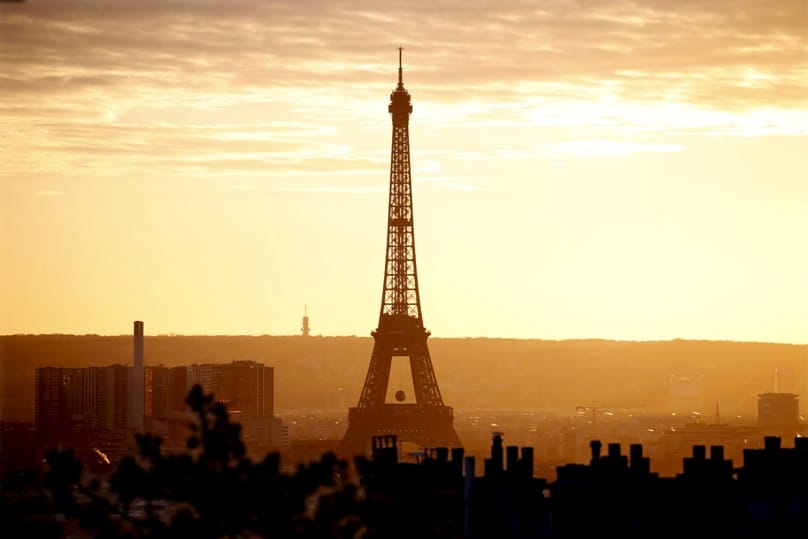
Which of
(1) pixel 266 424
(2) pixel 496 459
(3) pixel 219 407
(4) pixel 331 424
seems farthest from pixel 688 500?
(4) pixel 331 424

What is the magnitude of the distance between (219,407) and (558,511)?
20.5 ft

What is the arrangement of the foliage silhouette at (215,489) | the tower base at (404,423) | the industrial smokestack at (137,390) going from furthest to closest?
the industrial smokestack at (137,390)
the tower base at (404,423)
the foliage silhouette at (215,489)

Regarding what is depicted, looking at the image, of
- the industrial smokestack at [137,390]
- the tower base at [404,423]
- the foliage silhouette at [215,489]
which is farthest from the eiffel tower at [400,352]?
the foliage silhouette at [215,489]

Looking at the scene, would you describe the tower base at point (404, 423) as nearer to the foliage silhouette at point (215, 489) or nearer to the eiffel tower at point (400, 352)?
the eiffel tower at point (400, 352)

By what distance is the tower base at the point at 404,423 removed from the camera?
10162 centimetres

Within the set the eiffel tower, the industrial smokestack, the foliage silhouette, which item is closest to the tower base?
the eiffel tower

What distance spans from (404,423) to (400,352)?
3344 millimetres

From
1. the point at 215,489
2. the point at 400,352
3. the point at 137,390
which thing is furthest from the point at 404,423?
the point at 215,489

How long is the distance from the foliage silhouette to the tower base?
85.8m

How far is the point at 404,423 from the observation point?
336 feet

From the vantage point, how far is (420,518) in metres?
16.0

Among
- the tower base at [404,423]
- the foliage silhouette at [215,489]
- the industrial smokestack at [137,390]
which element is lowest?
the foliage silhouette at [215,489]

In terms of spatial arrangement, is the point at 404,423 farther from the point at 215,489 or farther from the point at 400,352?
the point at 215,489

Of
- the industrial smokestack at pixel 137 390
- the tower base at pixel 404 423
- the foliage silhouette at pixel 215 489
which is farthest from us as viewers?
the industrial smokestack at pixel 137 390
